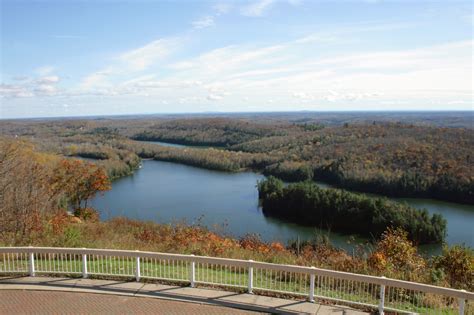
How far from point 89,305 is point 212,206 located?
48929 millimetres

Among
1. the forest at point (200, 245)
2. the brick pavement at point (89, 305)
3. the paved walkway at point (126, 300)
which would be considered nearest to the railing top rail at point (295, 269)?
the paved walkway at point (126, 300)

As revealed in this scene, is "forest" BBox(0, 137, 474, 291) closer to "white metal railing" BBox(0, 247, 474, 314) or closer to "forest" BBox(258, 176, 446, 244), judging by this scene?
"white metal railing" BBox(0, 247, 474, 314)

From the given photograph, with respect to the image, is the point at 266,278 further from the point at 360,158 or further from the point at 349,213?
the point at 360,158

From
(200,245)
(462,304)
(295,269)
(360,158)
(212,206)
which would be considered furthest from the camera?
(360,158)

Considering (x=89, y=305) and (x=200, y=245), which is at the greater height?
(x=89, y=305)

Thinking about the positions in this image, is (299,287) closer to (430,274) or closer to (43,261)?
(430,274)

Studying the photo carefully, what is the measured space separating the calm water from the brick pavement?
77.4 ft

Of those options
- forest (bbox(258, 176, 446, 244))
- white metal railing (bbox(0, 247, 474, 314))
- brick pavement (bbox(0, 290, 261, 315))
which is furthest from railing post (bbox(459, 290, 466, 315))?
forest (bbox(258, 176, 446, 244))

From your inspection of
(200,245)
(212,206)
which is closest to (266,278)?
(200,245)

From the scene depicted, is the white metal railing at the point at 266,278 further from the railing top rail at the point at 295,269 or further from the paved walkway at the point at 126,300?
the paved walkway at the point at 126,300

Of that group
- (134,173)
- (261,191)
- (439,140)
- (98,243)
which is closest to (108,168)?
(134,173)

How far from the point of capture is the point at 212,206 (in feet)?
188

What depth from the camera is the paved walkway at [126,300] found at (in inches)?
321

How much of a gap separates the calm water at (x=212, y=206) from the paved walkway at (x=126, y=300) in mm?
23055
